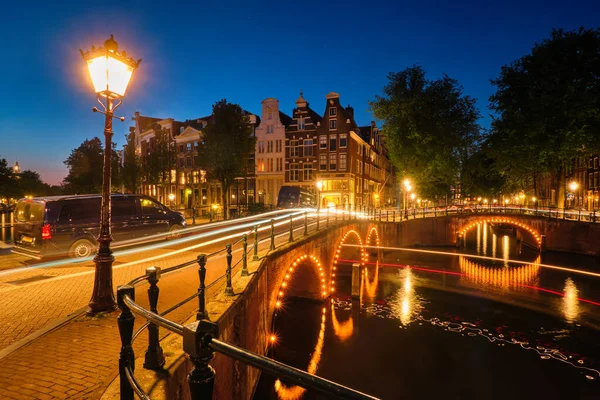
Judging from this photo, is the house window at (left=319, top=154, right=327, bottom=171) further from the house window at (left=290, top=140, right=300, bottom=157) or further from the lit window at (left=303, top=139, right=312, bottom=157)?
the house window at (left=290, top=140, right=300, bottom=157)

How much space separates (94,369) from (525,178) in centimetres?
4325

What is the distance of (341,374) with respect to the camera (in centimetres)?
1298

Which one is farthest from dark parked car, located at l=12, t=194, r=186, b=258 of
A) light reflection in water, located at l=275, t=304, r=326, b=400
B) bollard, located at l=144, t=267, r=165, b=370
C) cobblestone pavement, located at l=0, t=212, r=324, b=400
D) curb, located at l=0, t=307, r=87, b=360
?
bollard, located at l=144, t=267, r=165, b=370

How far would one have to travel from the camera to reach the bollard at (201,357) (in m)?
1.75

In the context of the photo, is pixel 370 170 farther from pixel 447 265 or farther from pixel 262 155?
pixel 447 265

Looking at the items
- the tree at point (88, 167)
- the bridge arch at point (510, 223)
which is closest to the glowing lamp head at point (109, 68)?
the bridge arch at point (510, 223)

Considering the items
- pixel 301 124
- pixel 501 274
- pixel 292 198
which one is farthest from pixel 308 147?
pixel 501 274

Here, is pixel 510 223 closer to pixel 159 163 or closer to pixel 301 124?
pixel 301 124

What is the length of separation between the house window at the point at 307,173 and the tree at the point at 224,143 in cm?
1518

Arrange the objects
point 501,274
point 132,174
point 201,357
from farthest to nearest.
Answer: point 132,174 → point 501,274 → point 201,357

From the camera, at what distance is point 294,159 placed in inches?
1863

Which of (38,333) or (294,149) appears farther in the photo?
(294,149)

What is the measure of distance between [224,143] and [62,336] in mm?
27494

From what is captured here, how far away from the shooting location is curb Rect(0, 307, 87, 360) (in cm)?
457
